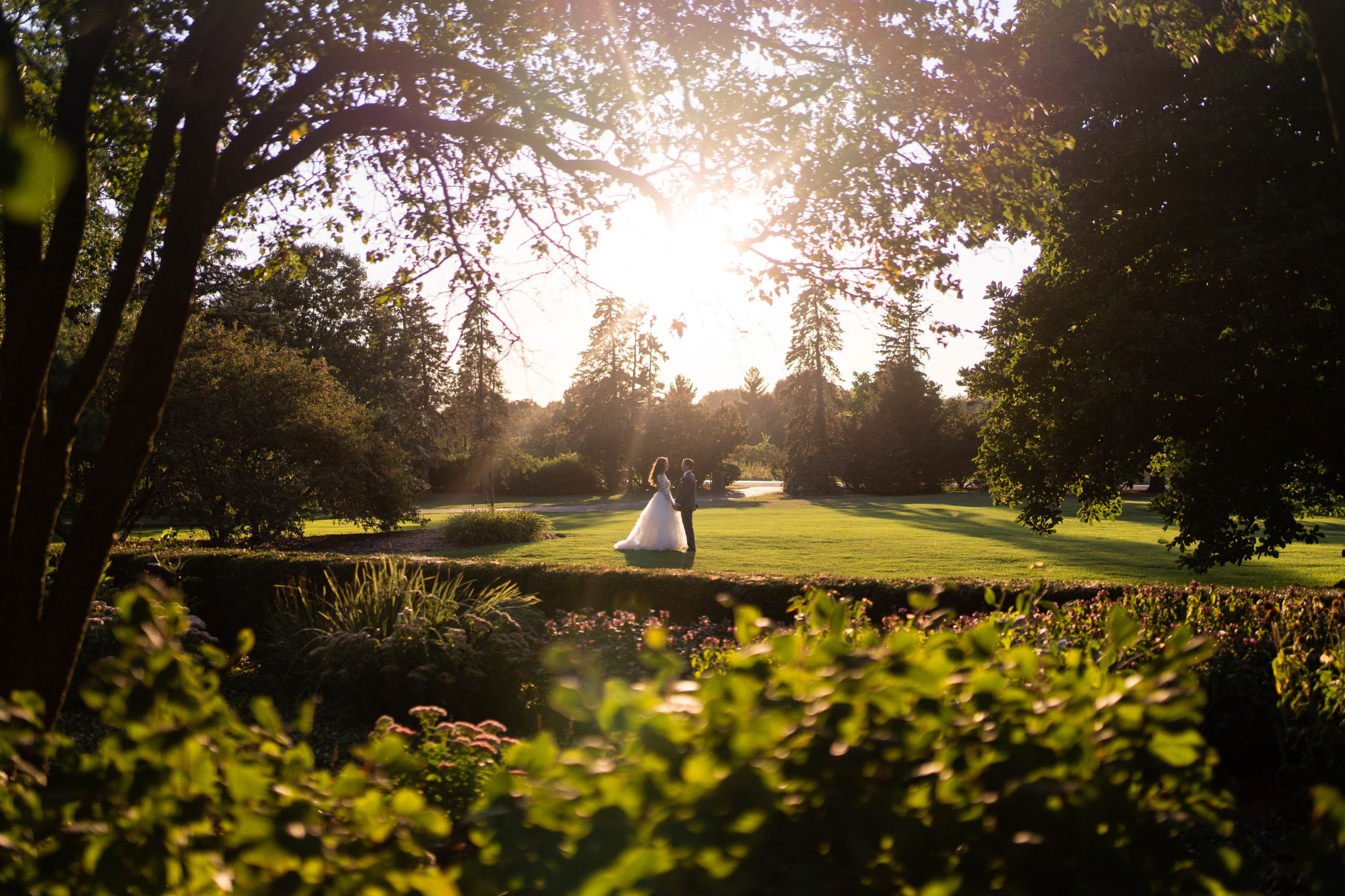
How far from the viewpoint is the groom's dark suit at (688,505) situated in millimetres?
17094

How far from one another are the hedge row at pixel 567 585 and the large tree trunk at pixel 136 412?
5.39 meters

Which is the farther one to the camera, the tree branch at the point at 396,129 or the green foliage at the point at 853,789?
the tree branch at the point at 396,129

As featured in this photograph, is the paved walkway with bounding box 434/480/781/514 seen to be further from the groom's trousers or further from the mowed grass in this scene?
the groom's trousers

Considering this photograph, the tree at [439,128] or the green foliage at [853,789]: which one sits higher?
the tree at [439,128]

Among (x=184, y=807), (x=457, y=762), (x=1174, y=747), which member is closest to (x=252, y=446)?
(x=457, y=762)

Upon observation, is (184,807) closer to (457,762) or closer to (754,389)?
(457,762)

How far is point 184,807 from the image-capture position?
1.48 meters

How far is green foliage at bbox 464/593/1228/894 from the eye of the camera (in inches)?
50.0

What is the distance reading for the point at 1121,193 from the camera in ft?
31.9

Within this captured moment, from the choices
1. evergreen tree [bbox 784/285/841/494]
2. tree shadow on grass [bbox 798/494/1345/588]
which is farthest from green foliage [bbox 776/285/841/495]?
tree shadow on grass [bbox 798/494/1345/588]

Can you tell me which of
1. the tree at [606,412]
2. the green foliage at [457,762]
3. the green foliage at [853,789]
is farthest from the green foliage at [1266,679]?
the tree at [606,412]

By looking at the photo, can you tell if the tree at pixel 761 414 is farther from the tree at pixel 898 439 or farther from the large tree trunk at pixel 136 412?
the large tree trunk at pixel 136 412

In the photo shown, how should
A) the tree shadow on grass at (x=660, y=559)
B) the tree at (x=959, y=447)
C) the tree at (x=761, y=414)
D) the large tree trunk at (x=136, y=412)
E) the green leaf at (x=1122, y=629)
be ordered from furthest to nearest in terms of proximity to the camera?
the tree at (x=761, y=414)
the tree at (x=959, y=447)
the tree shadow on grass at (x=660, y=559)
the large tree trunk at (x=136, y=412)
the green leaf at (x=1122, y=629)

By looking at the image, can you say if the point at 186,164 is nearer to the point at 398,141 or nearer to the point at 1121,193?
the point at 398,141
